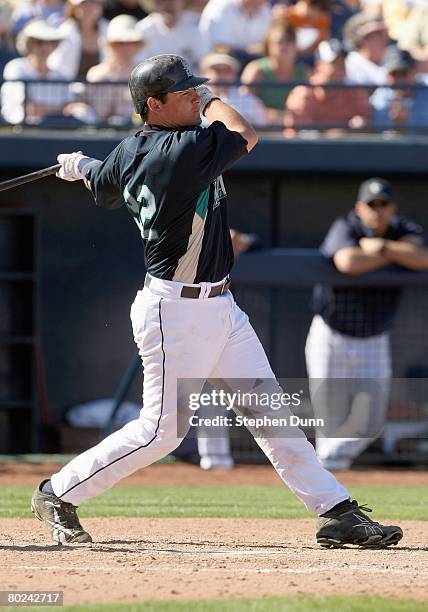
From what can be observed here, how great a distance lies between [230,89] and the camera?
11.0 m

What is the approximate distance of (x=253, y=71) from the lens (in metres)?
11.8

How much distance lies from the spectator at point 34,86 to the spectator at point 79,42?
19 cm

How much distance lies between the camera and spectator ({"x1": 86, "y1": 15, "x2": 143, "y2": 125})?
1112 centimetres

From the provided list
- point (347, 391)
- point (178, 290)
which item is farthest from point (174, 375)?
point (347, 391)

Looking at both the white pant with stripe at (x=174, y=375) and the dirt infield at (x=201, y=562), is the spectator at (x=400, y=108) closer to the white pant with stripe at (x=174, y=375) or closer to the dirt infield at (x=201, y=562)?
the dirt infield at (x=201, y=562)

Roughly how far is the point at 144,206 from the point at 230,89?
6.21 meters

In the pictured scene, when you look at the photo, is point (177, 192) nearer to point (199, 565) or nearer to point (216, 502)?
point (199, 565)

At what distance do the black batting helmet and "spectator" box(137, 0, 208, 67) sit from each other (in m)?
7.00

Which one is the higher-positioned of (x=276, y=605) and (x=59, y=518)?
(x=276, y=605)

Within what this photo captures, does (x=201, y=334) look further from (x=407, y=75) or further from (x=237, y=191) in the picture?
(x=407, y=75)

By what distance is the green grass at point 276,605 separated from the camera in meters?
3.92

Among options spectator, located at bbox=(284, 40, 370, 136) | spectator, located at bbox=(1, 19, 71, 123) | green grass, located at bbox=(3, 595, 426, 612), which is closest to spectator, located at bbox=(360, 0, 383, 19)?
spectator, located at bbox=(284, 40, 370, 136)

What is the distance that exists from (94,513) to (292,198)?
577 cm

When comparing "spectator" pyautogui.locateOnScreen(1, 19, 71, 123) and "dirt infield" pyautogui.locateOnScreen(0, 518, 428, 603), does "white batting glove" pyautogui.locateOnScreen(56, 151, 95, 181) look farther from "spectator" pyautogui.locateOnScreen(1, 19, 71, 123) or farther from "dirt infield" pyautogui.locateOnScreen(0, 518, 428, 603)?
"spectator" pyautogui.locateOnScreen(1, 19, 71, 123)
